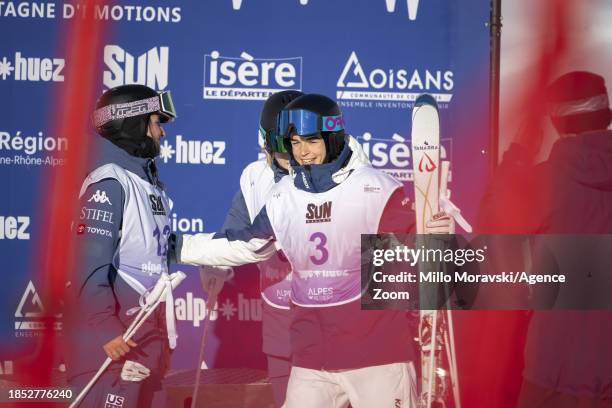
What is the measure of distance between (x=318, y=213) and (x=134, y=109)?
0.87 metres

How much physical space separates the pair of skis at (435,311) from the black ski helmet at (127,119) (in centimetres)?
132

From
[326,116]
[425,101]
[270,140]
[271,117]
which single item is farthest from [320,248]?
[425,101]

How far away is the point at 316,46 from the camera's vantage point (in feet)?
16.1

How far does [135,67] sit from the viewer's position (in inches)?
189

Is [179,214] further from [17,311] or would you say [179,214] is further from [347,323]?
[347,323]

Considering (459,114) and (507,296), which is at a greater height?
(459,114)

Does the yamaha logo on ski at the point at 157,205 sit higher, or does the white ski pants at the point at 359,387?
the yamaha logo on ski at the point at 157,205

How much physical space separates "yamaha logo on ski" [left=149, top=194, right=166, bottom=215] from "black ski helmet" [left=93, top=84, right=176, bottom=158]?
18 centimetres

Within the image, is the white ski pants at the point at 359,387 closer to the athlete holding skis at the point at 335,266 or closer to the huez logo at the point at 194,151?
the athlete holding skis at the point at 335,266

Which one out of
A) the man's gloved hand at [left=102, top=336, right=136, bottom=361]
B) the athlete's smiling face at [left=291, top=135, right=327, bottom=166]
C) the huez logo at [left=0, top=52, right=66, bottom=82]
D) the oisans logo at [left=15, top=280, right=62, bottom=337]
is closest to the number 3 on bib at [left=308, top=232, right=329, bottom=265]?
the athlete's smiling face at [left=291, top=135, right=327, bottom=166]

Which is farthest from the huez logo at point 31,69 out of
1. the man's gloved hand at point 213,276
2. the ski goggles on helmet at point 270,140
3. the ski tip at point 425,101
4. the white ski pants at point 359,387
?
the white ski pants at point 359,387

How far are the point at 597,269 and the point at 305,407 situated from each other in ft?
5.35

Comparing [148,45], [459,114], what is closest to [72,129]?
[148,45]

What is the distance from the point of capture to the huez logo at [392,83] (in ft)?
16.0
